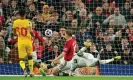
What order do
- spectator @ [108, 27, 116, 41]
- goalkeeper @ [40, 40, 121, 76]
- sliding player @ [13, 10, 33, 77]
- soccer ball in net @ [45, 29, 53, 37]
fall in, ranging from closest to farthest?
sliding player @ [13, 10, 33, 77]
goalkeeper @ [40, 40, 121, 76]
soccer ball in net @ [45, 29, 53, 37]
spectator @ [108, 27, 116, 41]

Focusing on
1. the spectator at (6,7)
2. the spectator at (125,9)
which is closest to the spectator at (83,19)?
the spectator at (125,9)

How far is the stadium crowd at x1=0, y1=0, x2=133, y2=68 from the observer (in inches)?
712

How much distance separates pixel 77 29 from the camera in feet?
60.8

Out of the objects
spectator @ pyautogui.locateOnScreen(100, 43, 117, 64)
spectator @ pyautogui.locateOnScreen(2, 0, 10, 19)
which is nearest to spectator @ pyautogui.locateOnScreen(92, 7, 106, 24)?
spectator @ pyautogui.locateOnScreen(100, 43, 117, 64)

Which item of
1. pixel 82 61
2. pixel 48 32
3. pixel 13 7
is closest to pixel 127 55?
pixel 82 61

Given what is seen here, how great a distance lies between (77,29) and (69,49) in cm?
215

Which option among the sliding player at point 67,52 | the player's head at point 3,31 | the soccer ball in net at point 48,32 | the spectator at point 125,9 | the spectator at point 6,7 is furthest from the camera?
the spectator at point 125,9

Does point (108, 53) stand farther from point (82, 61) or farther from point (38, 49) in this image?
point (38, 49)

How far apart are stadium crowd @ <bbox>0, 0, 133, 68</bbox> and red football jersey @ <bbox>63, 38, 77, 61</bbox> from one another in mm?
1354

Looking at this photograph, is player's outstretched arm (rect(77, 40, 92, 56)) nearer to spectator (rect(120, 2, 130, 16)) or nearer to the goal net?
the goal net

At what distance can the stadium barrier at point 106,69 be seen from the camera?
57.6 feet

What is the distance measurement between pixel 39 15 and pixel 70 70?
2394mm

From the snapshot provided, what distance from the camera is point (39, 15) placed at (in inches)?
733

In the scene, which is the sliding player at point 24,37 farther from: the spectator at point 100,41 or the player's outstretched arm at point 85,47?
the spectator at point 100,41
